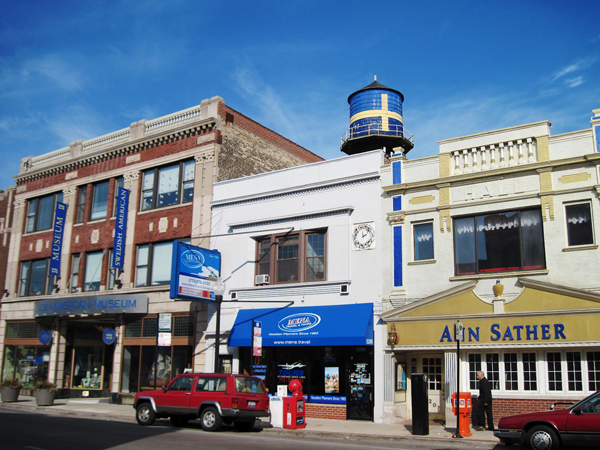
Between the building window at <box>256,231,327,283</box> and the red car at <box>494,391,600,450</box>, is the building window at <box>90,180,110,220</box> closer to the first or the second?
the building window at <box>256,231,327,283</box>

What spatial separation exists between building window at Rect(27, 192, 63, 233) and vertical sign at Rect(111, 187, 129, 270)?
689 cm

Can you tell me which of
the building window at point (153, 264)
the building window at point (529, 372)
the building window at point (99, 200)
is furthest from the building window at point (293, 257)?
the building window at point (99, 200)

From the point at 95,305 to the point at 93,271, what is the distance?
3052 millimetres

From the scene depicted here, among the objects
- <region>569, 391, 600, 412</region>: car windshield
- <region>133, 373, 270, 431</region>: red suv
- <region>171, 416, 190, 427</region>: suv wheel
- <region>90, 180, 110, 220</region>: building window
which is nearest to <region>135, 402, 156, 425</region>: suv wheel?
<region>133, 373, 270, 431</region>: red suv

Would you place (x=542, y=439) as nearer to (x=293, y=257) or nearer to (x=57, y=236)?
(x=293, y=257)

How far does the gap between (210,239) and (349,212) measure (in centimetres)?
713

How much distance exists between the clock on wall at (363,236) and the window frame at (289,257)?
139 centimetres

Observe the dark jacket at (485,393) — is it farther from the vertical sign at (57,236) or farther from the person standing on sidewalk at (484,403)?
the vertical sign at (57,236)

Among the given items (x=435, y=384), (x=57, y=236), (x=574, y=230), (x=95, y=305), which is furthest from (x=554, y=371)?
(x=57, y=236)

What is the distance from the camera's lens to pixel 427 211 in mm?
20969

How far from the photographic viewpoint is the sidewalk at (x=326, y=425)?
16469mm

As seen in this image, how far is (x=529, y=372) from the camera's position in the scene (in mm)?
17844

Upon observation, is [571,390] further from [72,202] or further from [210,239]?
[72,202]

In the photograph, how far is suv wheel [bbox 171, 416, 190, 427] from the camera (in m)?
A: 18.4
